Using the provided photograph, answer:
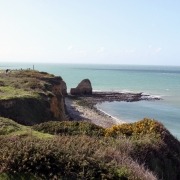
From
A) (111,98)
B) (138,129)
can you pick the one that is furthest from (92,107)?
(138,129)

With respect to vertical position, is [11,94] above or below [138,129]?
above

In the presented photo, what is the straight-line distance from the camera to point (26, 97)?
28344 mm

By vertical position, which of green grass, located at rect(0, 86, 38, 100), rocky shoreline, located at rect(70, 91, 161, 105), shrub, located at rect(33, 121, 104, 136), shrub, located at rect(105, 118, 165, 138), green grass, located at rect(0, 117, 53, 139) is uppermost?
green grass, located at rect(0, 117, 53, 139)

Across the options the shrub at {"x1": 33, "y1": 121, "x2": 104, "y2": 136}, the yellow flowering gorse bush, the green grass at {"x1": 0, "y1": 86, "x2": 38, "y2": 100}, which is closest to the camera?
the shrub at {"x1": 33, "y1": 121, "x2": 104, "y2": 136}

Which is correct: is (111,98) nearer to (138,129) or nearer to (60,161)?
(138,129)

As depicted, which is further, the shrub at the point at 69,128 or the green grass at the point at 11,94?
the green grass at the point at 11,94

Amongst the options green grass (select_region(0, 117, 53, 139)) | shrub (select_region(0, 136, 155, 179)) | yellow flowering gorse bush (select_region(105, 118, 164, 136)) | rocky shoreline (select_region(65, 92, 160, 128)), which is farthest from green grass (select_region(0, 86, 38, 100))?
rocky shoreline (select_region(65, 92, 160, 128))

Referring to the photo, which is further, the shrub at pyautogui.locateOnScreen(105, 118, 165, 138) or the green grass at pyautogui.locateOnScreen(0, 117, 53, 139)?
the shrub at pyautogui.locateOnScreen(105, 118, 165, 138)

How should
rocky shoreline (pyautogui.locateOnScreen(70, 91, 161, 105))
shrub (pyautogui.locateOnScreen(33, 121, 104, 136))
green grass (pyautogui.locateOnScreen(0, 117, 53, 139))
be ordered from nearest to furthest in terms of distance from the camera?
green grass (pyautogui.locateOnScreen(0, 117, 53, 139))
shrub (pyautogui.locateOnScreen(33, 121, 104, 136))
rocky shoreline (pyautogui.locateOnScreen(70, 91, 161, 105))

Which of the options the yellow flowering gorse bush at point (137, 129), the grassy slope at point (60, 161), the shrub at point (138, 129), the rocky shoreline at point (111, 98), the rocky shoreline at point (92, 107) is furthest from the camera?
the rocky shoreline at point (111, 98)

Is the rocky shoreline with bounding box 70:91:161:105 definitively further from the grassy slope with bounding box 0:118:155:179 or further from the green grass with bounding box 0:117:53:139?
the grassy slope with bounding box 0:118:155:179

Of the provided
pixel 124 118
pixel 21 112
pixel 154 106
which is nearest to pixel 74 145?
pixel 21 112

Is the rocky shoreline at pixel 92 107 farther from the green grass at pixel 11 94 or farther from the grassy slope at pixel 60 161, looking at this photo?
the grassy slope at pixel 60 161

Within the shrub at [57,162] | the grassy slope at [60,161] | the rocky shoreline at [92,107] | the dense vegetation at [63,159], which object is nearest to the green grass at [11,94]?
the dense vegetation at [63,159]
